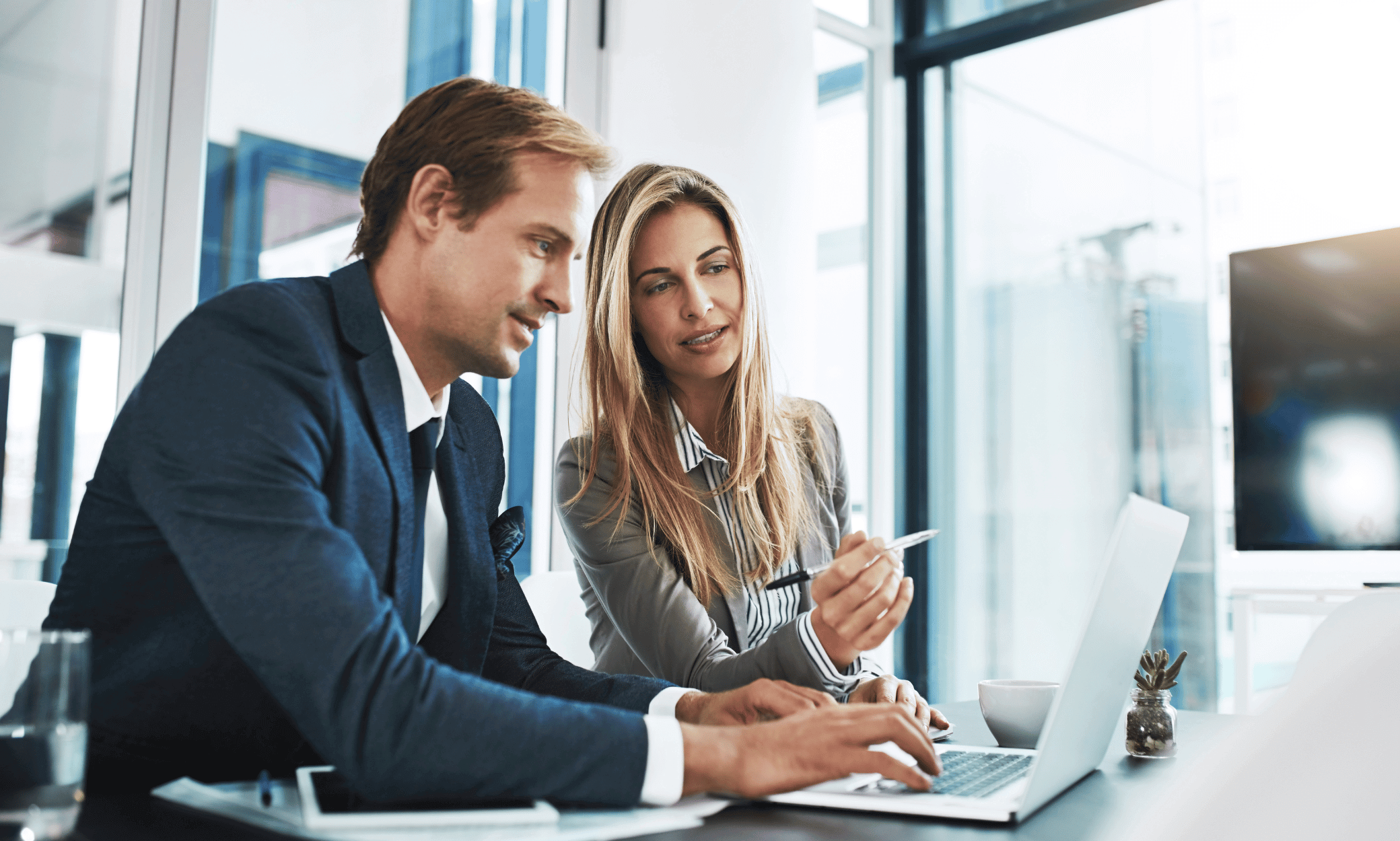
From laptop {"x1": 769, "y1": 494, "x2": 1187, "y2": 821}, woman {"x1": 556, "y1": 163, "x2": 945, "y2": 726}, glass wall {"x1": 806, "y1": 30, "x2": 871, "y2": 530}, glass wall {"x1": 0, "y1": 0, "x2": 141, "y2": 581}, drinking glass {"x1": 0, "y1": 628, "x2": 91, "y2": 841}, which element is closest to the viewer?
drinking glass {"x1": 0, "y1": 628, "x2": 91, "y2": 841}

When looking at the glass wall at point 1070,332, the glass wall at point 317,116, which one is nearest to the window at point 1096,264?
the glass wall at point 1070,332

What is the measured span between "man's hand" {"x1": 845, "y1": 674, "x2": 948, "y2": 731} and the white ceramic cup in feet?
0.35

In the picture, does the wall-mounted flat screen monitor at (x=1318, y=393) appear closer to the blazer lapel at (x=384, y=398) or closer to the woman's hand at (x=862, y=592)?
→ the woman's hand at (x=862, y=592)

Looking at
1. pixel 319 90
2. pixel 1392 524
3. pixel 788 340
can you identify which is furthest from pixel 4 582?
pixel 1392 524

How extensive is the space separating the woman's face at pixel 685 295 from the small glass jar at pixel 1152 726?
2.85 feet

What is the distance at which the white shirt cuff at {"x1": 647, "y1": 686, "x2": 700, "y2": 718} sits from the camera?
114 centimetres

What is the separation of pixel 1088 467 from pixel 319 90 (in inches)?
110

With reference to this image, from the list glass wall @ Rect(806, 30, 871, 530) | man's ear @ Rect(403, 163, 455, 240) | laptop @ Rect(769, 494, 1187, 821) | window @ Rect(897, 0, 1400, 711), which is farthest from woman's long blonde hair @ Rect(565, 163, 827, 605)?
glass wall @ Rect(806, 30, 871, 530)

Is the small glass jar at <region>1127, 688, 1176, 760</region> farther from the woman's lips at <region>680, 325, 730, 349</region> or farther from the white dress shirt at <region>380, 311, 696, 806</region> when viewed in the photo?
the woman's lips at <region>680, 325, 730, 349</region>

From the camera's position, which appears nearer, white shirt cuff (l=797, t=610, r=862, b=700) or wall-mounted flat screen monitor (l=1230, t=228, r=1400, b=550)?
white shirt cuff (l=797, t=610, r=862, b=700)

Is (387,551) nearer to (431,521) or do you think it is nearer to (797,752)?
(431,521)

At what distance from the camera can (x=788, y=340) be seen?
347cm

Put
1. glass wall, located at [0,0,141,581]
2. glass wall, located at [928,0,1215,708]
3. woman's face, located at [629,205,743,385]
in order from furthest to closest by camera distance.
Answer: glass wall, located at [928,0,1215,708] → glass wall, located at [0,0,141,581] → woman's face, located at [629,205,743,385]

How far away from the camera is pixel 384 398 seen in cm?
104
